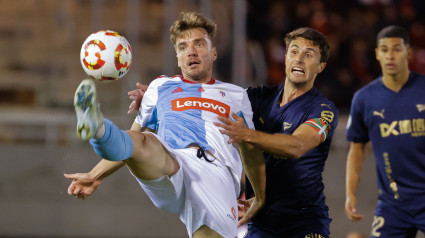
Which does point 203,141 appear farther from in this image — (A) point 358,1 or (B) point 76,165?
(A) point 358,1

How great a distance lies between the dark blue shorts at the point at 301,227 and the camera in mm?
4691

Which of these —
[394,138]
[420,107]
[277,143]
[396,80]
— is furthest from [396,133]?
[277,143]

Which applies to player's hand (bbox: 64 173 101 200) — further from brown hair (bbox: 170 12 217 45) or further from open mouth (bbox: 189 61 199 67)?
brown hair (bbox: 170 12 217 45)

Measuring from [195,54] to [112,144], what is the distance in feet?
4.47

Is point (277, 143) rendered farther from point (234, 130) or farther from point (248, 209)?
point (248, 209)

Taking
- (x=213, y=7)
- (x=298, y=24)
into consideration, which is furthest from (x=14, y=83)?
(x=298, y=24)

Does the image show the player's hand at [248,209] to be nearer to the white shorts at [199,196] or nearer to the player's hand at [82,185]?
the white shorts at [199,196]

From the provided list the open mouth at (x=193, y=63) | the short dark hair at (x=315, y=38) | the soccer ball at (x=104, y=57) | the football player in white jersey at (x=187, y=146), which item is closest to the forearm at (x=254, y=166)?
the football player in white jersey at (x=187, y=146)

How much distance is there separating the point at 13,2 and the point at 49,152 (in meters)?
3.69

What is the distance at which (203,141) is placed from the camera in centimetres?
441

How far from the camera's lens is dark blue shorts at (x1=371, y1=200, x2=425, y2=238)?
5.48m

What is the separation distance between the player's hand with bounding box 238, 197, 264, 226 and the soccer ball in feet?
4.62

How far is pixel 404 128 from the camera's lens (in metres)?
5.61

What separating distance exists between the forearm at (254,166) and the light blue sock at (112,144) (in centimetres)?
118
